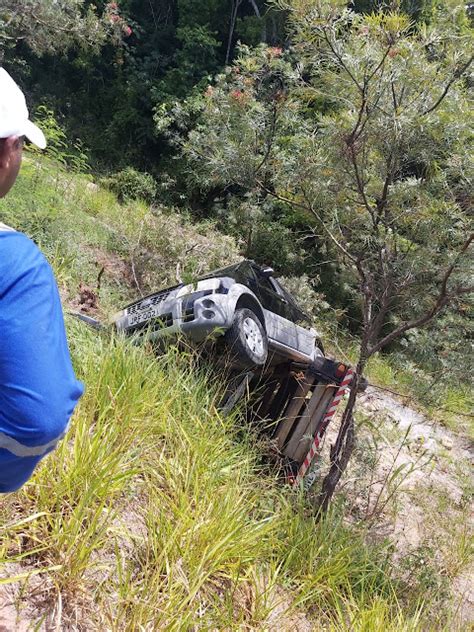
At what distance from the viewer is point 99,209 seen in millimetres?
11391

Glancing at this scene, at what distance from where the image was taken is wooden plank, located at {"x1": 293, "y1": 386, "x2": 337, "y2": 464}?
18.1 feet

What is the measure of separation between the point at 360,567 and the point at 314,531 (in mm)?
337

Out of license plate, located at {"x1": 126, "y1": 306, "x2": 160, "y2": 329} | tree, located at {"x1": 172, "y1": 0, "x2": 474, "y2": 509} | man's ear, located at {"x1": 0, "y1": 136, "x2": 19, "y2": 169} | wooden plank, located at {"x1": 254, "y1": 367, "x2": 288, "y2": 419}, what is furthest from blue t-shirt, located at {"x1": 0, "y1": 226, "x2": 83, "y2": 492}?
wooden plank, located at {"x1": 254, "y1": 367, "x2": 288, "y2": 419}

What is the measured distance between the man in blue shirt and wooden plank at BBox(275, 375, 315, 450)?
4.60 meters

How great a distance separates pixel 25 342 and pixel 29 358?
4 cm

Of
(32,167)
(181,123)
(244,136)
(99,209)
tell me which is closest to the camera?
(244,136)

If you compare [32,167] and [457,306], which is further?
[32,167]

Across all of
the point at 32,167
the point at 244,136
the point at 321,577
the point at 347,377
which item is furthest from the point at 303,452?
the point at 32,167

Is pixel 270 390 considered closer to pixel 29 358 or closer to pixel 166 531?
pixel 166 531

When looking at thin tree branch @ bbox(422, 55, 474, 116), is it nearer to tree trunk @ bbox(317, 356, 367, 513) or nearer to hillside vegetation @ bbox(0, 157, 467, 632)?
tree trunk @ bbox(317, 356, 367, 513)

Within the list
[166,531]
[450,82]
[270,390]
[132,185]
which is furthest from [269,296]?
[132,185]

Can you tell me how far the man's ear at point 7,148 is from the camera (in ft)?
3.77

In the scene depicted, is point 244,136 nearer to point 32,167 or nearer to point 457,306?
point 457,306

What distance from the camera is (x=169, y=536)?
2486mm
